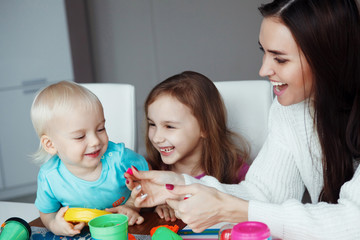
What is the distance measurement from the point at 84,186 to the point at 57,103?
0.90ft

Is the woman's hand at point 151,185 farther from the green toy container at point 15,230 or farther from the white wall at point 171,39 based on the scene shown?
the white wall at point 171,39

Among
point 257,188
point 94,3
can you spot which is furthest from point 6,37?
point 257,188

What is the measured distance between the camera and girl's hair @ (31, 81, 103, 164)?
1.41 m

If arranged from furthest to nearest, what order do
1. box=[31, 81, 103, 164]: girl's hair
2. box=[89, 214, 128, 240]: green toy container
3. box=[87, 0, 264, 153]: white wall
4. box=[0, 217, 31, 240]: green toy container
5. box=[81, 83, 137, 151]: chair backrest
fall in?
box=[87, 0, 264, 153]: white wall → box=[81, 83, 137, 151]: chair backrest → box=[31, 81, 103, 164]: girl's hair → box=[0, 217, 31, 240]: green toy container → box=[89, 214, 128, 240]: green toy container

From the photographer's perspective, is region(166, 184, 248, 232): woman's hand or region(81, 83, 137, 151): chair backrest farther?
region(81, 83, 137, 151): chair backrest

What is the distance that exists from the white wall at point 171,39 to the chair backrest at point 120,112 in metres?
2.25

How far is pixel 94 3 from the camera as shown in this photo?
4359mm

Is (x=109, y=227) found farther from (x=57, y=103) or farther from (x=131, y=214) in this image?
(x=57, y=103)

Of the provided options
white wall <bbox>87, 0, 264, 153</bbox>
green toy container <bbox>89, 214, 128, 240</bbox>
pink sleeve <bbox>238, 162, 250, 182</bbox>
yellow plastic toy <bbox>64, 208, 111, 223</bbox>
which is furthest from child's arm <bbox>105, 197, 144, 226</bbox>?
white wall <bbox>87, 0, 264, 153</bbox>

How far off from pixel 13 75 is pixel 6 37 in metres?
0.30

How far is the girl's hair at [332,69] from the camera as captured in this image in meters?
1.23

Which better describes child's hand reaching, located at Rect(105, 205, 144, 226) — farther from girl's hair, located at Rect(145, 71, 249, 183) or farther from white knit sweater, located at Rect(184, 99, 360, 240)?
girl's hair, located at Rect(145, 71, 249, 183)

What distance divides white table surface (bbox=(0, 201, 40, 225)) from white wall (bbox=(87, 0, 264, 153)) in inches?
107

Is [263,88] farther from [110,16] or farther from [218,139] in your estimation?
[110,16]
